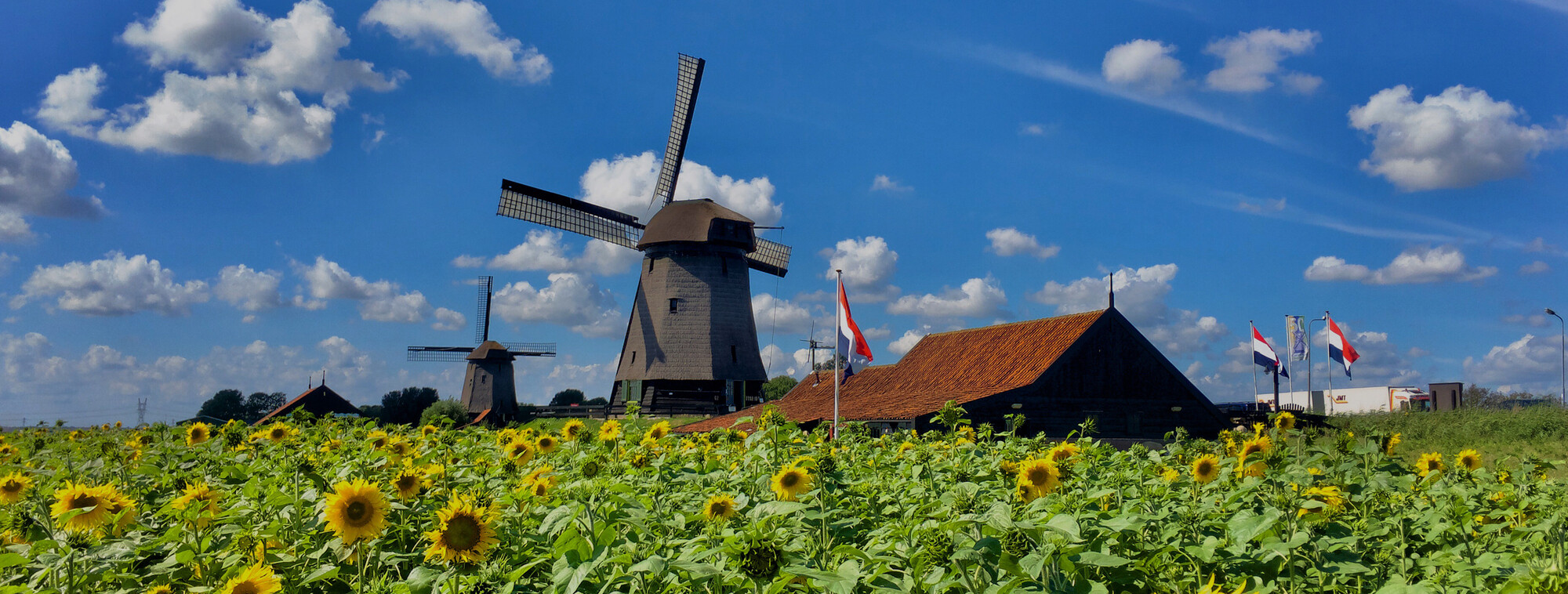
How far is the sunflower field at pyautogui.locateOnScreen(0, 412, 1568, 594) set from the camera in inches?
95.3

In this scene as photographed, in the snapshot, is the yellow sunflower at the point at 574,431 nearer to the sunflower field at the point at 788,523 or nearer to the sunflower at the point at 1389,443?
the sunflower field at the point at 788,523

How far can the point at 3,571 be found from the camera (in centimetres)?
332

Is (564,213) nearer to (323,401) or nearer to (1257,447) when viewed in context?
(323,401)

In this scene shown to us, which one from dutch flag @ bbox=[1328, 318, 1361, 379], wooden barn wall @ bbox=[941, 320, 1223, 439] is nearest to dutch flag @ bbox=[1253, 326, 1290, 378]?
dutch flag @ bbox=[1328, 318, 1361, 379]

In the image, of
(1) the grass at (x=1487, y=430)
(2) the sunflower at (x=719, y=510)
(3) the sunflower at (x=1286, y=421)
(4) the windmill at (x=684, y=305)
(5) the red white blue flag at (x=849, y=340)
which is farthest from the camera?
(4) the windmill at (x=684, y=305)

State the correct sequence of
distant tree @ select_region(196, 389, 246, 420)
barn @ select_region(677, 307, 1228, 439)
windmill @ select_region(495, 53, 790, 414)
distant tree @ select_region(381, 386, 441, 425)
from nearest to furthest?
barn @ select_region(677, 307, 1228, 439)
windmill @ select_region(495, 53, 790, 414)
distant tree @ select_region(381, 386, 441, 425)
distant tree @ select_region(196, 389, 246, 420)

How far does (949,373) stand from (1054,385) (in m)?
3.41

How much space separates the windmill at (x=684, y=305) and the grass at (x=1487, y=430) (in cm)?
2059

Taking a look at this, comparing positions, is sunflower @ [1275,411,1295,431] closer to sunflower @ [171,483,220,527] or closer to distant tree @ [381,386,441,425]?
sunflower @ [171,483,220,527]

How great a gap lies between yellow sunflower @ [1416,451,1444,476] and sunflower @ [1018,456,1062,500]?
251cm

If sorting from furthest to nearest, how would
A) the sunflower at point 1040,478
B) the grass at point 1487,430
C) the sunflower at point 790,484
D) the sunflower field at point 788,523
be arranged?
the grass at point 1487,430, the sunflower at point 1040,478, the sunflower at point 790,484, the sunflower field at point 788,523

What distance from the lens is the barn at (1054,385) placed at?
899 inches

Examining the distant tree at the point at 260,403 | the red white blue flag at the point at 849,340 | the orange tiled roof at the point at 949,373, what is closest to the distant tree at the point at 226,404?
the distant tree at the point at 260,403

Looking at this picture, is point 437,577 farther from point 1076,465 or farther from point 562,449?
point 1076,465
